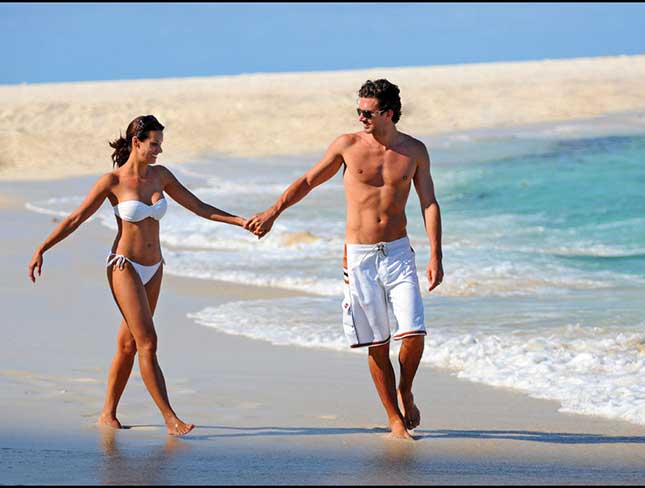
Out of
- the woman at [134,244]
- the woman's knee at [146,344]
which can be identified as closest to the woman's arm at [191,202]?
the woman at [134,244]

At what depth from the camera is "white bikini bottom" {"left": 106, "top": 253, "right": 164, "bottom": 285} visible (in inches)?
239

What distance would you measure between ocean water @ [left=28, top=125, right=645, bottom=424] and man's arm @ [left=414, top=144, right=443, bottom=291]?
1.40 metres

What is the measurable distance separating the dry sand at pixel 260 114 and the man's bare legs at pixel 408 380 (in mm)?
23362

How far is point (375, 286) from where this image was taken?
6031 millimetres

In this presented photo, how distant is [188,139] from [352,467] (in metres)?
33.4

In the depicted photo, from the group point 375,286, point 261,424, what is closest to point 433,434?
point 375,286

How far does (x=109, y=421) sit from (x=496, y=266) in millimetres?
7571

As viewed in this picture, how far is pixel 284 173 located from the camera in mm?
27672

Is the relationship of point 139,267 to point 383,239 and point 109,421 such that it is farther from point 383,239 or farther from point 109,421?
point 383,239

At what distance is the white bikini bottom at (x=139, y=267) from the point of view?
608cm

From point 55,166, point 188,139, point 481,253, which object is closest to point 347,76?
point 188,139

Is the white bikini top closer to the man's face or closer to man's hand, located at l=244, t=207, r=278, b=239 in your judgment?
man's hand, located at l=244, t=207, r=278, b=239

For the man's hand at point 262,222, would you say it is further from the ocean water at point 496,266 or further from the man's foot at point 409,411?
the ocean water at point 496,266

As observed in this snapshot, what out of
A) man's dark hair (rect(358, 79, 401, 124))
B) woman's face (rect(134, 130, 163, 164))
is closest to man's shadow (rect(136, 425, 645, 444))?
woman's face (rect(134, 130, 163, 164))
